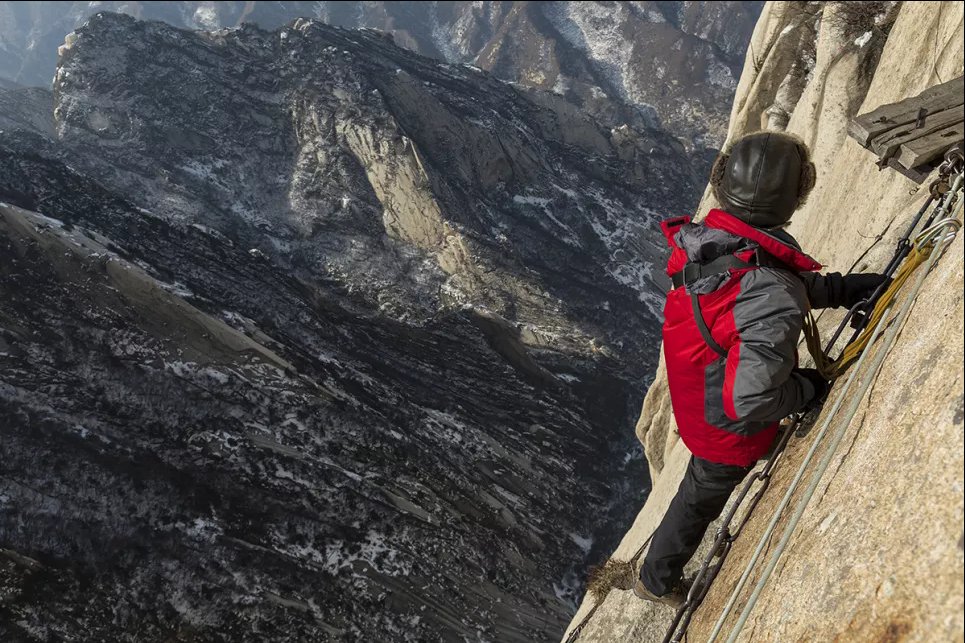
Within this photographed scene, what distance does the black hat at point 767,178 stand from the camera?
3.29m

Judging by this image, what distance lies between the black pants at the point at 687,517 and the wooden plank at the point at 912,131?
2.50 meters

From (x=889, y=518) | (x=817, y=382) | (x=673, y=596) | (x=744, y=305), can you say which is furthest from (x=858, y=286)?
(x=673, y=596)

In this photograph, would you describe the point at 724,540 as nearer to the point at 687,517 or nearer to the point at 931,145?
the point at 687,517

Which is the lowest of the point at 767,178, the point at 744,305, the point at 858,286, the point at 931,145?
the point at 744,305

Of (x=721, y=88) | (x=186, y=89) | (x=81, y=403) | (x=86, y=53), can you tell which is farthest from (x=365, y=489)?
(x=721, y=88)

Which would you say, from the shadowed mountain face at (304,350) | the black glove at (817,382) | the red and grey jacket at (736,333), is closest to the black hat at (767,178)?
the red and grey jacket at (736,333)

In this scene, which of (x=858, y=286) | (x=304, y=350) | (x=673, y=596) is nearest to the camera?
(x=858, y=286)

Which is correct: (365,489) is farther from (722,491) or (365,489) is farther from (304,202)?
(304,202)

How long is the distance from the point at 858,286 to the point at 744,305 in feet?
4.46

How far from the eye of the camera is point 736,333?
314 centimetres

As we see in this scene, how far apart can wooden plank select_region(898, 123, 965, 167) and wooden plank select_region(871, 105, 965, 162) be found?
0.04 meters

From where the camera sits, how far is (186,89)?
53.3 metres

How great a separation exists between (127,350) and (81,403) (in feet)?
9.29

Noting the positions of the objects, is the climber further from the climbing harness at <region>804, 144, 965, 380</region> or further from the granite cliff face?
the granite cliff face
